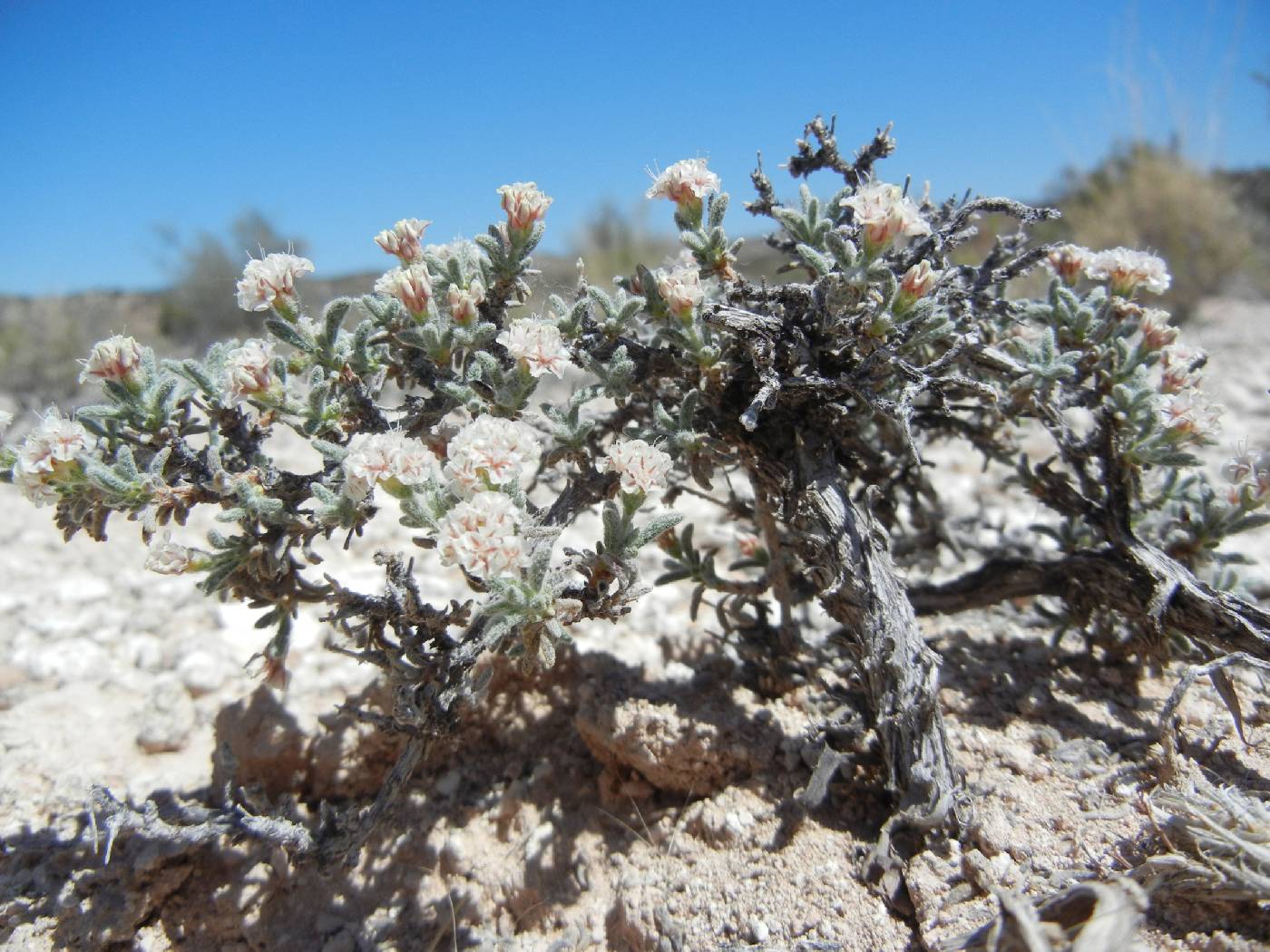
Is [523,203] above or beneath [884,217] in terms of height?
beneath

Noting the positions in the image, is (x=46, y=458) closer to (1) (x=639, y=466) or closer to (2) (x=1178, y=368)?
(1) (x=639, y=466)

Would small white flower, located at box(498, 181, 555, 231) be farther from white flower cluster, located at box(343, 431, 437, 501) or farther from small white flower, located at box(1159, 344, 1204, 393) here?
A: small white flower, located at box(1159, 344, 1204, 393)

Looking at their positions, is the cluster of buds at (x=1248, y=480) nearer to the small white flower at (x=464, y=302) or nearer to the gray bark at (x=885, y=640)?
the gray bark at (x=885, y=640)

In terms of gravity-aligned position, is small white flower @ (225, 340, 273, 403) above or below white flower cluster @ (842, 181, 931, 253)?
below

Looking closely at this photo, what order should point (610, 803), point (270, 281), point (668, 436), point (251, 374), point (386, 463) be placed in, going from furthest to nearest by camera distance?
point (610, 803), point (668, 436), point (270, 281), point (251, 374), point (386, 463)

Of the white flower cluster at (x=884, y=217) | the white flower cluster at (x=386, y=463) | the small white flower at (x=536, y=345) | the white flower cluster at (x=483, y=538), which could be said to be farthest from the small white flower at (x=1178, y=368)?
the white flower cluster at (x=386, y=463)

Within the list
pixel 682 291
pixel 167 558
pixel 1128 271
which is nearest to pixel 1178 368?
pixel 1128 271

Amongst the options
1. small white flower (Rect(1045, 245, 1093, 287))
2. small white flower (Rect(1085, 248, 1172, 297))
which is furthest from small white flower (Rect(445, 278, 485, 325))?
small white flower (Rect(1085, 248, 1172, 297))
